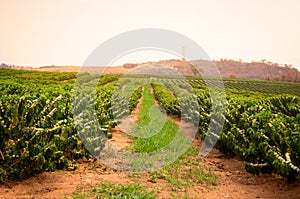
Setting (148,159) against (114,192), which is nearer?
(114,192)

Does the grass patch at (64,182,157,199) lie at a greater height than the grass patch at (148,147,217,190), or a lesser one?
greater

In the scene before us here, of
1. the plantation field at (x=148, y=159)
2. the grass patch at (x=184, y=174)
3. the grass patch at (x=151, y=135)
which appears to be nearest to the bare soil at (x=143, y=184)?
the plantation field at (x=148, y=159)

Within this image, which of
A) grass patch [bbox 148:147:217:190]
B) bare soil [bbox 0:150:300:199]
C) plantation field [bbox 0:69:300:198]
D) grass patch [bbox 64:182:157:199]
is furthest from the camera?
grass patch [bbox 148:147:217:190]

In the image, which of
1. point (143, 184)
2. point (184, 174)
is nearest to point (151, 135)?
point (184, 174)

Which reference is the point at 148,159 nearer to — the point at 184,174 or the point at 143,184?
the point at 184,174

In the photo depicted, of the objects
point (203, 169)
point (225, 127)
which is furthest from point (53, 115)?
point (225, 127)

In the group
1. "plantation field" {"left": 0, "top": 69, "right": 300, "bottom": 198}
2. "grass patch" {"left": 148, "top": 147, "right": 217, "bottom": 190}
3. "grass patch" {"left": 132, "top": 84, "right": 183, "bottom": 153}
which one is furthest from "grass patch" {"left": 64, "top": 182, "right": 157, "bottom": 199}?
"grass patch" {"left": 132, "top": 84, "right": 183, "bottom": 153}

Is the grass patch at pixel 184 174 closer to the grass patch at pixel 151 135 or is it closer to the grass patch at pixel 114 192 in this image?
the grass patch at pixel 114 192

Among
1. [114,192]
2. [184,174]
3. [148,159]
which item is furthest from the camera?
[148,159]

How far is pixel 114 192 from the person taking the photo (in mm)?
4562

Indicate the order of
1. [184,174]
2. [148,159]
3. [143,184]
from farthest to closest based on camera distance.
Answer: [148,159] → [184,174] → [143,184]

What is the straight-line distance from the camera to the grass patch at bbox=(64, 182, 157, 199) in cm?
435

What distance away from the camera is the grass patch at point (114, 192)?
435 centimetres

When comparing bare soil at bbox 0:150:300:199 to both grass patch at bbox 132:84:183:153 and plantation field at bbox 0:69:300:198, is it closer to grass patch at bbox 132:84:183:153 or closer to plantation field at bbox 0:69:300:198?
plantation field at bbox 0:69:300:198
